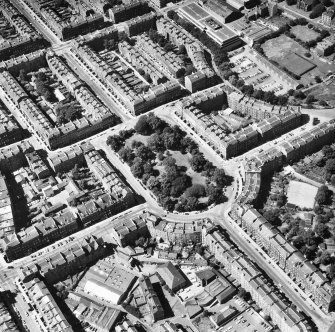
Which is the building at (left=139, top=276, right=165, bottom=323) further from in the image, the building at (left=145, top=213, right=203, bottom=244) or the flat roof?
the flat roof

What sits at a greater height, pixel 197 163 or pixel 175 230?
pixel 197 163

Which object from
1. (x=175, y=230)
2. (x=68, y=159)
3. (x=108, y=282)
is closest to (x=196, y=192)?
(x=175, y=230)

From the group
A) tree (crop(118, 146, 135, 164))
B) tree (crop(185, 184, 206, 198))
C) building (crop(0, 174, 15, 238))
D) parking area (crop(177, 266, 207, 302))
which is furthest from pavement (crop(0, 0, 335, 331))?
parking area (crop(177, 266, 207, 302))

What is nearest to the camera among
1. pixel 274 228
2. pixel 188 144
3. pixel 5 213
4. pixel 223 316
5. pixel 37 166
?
Answer: pixel 223 316

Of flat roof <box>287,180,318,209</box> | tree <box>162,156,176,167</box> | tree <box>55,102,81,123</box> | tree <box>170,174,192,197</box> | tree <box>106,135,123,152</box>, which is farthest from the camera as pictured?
tree <box>55,102,81,123</box>

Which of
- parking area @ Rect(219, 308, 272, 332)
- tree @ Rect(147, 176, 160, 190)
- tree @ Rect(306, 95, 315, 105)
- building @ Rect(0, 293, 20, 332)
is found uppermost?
tree @ Rect(306, 95, 315, 105)

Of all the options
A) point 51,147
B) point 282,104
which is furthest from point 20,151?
point 282,104

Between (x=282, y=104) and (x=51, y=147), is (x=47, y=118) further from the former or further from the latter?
(x=282, y=104)

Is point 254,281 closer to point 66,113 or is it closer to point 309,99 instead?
point 309,99
